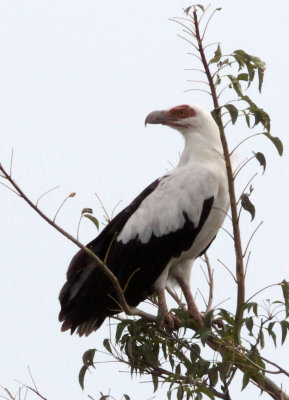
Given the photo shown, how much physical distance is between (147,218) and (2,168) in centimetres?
241

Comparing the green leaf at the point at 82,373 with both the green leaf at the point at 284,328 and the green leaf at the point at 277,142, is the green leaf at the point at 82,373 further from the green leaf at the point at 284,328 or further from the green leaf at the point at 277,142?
the green leaf at the point at 277,142

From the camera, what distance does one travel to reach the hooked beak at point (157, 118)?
6992 mm

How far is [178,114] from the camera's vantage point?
6980 mm

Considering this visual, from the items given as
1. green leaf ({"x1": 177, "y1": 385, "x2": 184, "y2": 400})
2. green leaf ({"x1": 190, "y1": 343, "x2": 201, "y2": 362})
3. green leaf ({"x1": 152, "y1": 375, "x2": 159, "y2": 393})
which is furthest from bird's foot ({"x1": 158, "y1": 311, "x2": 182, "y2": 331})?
green leaf ({"x1": 177, "y1": 385, "x2": 184, "y2": 400})

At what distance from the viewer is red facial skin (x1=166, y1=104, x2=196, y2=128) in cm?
696

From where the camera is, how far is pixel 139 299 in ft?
21.3

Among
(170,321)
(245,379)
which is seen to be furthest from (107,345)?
(245,379)

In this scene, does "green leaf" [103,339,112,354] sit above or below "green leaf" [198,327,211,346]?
below

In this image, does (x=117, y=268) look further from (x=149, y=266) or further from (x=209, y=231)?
(x=209, y=231)

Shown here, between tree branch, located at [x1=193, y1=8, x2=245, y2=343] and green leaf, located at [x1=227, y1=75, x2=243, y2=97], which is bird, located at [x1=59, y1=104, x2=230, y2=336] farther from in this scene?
green leaf, located at [x1=227, y1=75, x2=243, y2=97]

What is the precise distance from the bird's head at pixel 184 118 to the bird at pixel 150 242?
1.02 feet

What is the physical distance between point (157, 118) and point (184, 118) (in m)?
0.23

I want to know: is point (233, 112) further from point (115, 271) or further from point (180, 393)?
point (115, 271)

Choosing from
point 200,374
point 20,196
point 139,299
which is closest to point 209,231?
point 139,299
